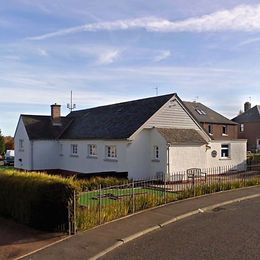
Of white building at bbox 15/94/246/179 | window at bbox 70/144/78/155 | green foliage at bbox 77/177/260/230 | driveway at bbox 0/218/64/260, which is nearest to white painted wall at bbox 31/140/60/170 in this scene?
white building at bbox 15/94/246/179

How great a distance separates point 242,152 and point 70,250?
A: 25249mm

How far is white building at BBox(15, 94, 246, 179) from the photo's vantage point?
25.7 m

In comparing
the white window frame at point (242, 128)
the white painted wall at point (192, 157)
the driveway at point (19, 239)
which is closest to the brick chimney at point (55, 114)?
the white painted wall at point (192, 157)

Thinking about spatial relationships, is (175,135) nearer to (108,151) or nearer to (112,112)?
(108,151)

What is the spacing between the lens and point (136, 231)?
38.2ft

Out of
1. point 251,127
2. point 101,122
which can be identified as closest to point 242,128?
point 251,127

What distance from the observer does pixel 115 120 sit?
2959cm

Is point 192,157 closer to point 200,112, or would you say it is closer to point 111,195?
point 111,195

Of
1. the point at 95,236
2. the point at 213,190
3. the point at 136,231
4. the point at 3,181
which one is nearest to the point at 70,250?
the point at 95,236

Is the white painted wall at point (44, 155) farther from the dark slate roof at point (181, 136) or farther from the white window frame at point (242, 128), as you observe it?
the white window frame at point (242, 128)

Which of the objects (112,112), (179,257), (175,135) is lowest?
(179,257)

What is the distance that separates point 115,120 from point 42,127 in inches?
371

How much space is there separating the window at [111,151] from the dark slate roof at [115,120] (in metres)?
0.73

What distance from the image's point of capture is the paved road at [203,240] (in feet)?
30.9
